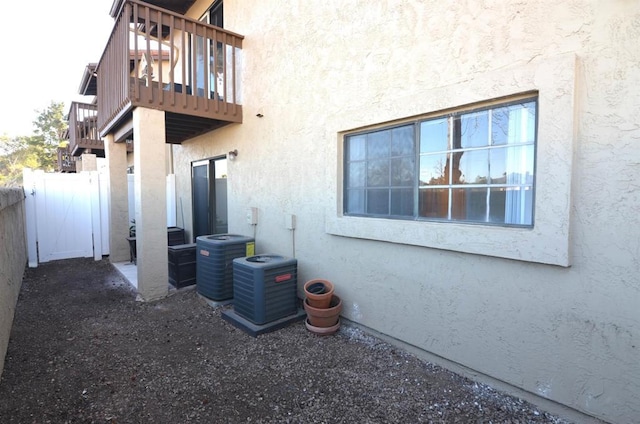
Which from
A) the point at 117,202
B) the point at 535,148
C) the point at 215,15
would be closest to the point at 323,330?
the point at 535,148

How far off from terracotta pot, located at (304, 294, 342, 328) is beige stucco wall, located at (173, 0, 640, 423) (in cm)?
20

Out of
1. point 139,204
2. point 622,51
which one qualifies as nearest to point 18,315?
point 139,204

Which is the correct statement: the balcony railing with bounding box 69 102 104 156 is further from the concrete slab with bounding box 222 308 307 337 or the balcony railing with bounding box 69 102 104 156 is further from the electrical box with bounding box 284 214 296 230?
the concrete slab with bounding box 222 308 307 337

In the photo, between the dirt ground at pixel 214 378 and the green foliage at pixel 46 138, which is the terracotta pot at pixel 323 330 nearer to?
the dirt ground at pixel 214 378

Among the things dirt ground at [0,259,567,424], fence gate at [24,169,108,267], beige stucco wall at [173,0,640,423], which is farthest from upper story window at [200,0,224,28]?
dirt ground at [0,259,567,424]

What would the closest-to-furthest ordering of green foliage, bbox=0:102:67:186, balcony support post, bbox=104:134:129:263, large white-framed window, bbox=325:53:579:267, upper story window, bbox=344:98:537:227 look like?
large white-framed window, bbox=325:53:579:267, upper story window, bbox=344:98:537:227, balcony support post, bbox=104:134:129:263, green foliage, bbox=0:102:67:186

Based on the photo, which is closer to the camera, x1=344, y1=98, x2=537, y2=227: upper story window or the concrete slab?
x1=344, y1=98, x2=537, y2=227: upper story window

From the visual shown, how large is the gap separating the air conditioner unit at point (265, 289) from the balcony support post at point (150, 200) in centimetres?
172

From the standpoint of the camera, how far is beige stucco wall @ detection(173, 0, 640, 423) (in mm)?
2232

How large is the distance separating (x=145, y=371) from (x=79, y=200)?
6.94 metres

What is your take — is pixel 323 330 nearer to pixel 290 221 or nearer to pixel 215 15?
pixel 290 221

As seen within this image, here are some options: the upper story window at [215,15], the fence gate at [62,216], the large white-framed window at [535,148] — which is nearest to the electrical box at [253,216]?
the large white-framed window at [535,148]

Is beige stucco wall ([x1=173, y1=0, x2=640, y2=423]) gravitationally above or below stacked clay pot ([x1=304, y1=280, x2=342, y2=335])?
above

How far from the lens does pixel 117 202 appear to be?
805 centimetres
